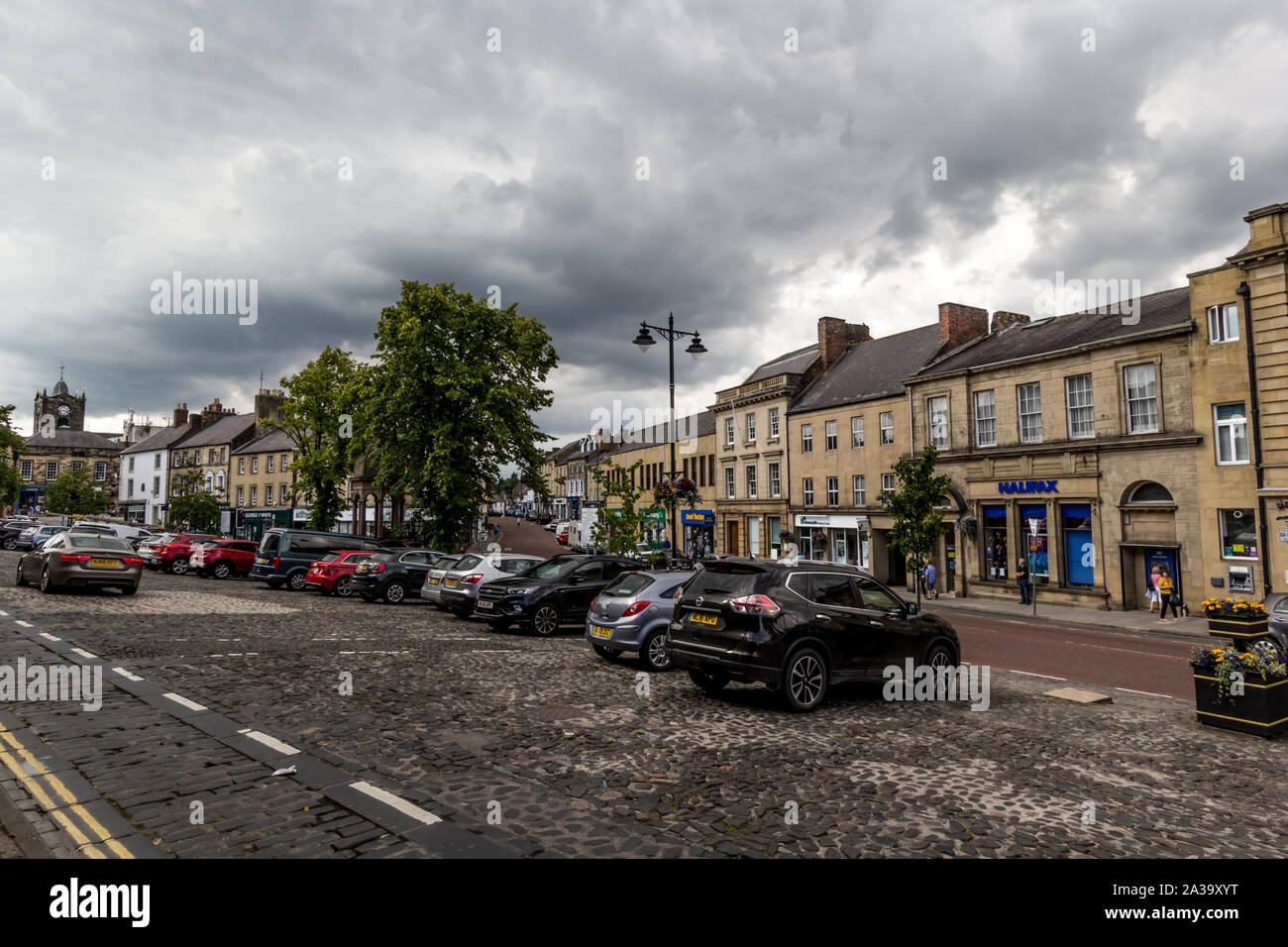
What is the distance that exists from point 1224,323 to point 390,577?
1061 inches

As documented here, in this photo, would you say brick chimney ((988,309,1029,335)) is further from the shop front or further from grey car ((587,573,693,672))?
grey car ((587,573,693,672))

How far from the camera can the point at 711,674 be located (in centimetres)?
980

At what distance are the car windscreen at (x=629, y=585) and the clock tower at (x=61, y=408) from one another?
138 metres

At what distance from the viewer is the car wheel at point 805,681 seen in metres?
8.65

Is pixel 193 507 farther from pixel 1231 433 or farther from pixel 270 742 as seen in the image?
pixel 1231 433

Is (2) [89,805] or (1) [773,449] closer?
(2) [89,805]

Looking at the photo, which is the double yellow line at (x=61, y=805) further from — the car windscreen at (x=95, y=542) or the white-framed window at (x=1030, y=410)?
the white-framed window at (x=1030, y=410)

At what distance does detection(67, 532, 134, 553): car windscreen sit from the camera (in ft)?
64.7

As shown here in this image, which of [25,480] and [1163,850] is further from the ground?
[25,480]

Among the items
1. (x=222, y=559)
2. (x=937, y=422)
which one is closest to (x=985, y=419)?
(x=937, y=422)
